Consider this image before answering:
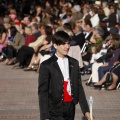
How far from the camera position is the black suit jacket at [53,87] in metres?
6.18

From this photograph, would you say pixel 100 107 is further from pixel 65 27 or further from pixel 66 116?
pixel 65 27

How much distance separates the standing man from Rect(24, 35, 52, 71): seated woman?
8432 millimetres

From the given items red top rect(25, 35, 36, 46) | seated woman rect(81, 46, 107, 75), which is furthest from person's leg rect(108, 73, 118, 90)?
red top rect(25, 35, 36, 46)

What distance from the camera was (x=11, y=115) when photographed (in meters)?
10.5

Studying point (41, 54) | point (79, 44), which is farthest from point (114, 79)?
point (79, 44)

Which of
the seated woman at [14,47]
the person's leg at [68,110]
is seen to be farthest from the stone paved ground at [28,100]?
the person's leg at [68,110]

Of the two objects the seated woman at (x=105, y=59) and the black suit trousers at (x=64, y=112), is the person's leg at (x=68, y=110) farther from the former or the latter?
the seated woman at (x=105, y=59)

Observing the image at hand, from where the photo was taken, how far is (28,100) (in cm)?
1197

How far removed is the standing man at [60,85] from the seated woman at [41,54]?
8.43 m

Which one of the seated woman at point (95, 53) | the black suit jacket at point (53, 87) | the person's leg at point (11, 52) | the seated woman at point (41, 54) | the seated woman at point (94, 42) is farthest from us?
the person's leg at point (11, 52)

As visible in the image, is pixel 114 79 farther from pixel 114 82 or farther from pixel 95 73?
pixel 95 73

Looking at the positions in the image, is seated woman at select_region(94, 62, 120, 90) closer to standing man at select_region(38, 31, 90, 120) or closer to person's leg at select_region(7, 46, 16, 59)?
person's leg at select_region(7, 46, 16, 59)

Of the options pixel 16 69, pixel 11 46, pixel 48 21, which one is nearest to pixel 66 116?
pixel 16 69

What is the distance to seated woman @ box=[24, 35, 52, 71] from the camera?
50.0 feet
